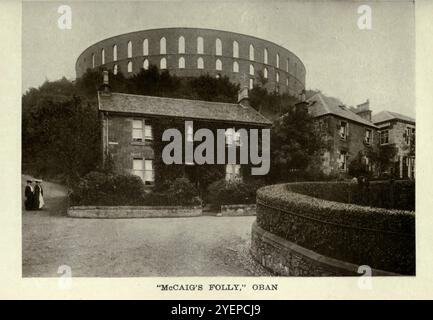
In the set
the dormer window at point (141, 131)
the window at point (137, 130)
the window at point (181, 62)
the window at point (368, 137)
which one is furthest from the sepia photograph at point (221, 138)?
the window at point (137, 130)

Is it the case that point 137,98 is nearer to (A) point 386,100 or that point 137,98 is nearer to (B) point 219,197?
(B) point 219,197

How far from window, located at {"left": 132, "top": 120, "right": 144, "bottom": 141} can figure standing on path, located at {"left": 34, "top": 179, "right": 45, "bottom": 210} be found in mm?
2399

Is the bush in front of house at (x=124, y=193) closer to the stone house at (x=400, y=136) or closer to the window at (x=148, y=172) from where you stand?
the window at (x=148, y=172)

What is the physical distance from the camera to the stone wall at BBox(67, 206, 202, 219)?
7.91m

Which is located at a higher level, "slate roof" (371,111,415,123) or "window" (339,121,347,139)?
"slate roof" (371,111,415,123)

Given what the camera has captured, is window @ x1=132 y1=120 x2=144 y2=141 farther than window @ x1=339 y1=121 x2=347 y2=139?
Yes

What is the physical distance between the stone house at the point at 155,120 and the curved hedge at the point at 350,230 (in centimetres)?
149

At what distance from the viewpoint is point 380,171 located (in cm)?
700

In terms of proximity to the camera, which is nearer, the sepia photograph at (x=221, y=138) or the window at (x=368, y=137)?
the sepia photograph at (x=221, y=138)

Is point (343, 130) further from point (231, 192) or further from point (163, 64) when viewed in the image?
point (163, 64)

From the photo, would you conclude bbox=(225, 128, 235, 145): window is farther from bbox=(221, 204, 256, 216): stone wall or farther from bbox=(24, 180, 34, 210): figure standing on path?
bbox=(24, 180, 34, 210): figure standing on path

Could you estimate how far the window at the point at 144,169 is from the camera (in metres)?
7.41

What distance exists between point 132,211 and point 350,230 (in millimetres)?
4923

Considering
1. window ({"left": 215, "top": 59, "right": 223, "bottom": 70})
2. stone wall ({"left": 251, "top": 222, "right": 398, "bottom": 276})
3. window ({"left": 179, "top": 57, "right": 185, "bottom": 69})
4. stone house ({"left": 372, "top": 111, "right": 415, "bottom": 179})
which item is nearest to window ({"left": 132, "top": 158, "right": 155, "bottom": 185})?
window ({"left": 179, "top": 57, "right": 185, "bottom": 69})
